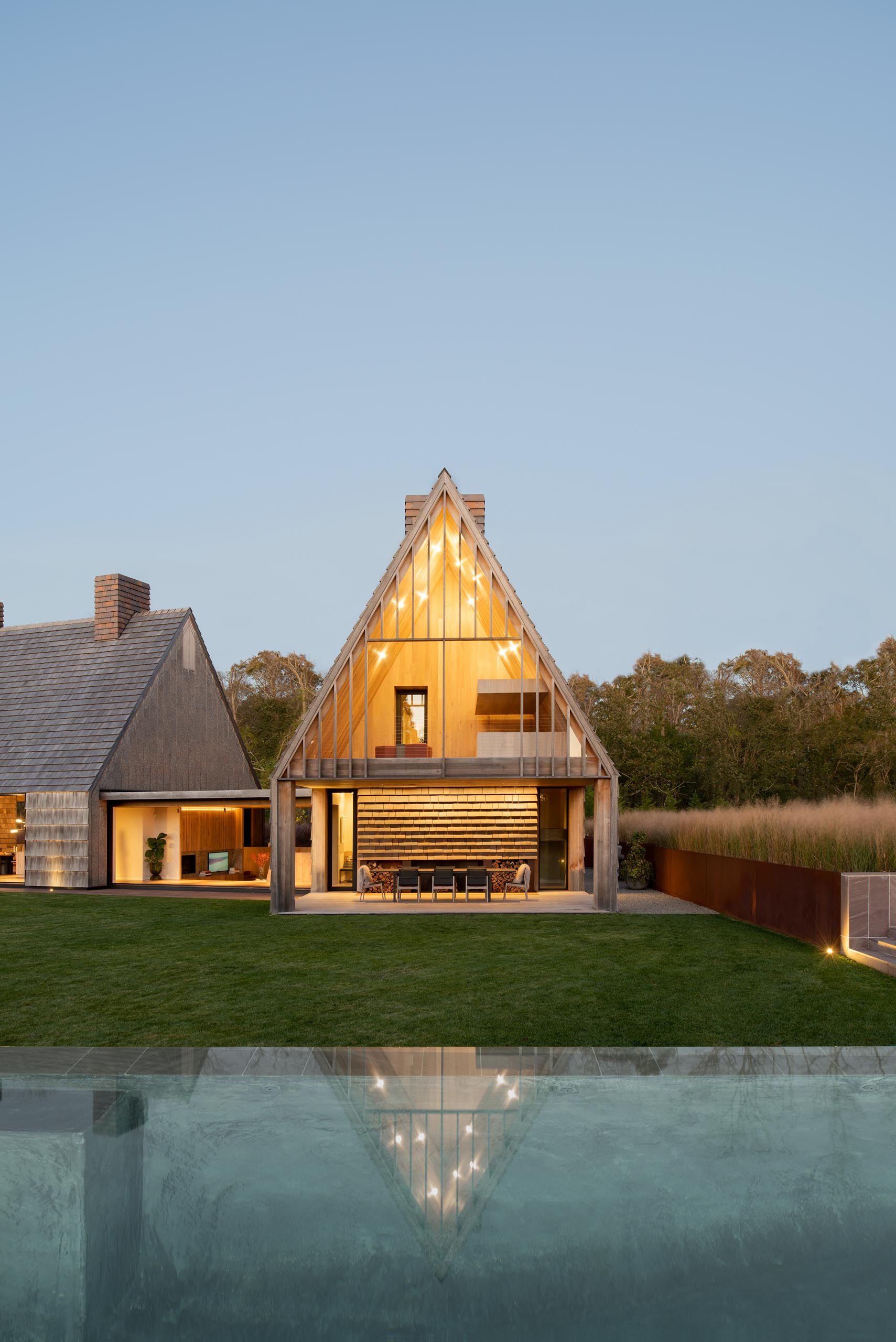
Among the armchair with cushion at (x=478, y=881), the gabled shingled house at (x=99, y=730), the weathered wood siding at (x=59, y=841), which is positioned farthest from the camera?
the gabled shingled house at (x=99, y=730)

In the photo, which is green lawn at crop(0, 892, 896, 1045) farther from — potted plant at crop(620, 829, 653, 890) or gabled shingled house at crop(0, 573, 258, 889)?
gabled shingled house at crop(0, 573, 258, 889)

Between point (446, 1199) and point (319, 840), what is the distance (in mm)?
17806

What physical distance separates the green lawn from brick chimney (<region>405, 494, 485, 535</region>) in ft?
28.4

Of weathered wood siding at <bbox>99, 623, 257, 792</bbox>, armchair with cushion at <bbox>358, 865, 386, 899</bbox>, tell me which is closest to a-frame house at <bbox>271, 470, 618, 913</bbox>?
armchair with cushion at <bbox>358, 865, 386, 899</bbox>

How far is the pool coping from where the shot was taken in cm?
598

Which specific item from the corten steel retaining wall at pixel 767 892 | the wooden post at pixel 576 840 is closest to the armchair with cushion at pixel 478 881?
the wooden post at pixel 576 840

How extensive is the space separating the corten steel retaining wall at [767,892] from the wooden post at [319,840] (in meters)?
7.83

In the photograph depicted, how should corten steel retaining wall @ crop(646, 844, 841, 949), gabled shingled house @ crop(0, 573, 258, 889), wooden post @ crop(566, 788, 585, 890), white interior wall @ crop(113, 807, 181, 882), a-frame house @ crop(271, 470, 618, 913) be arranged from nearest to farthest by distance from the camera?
corten steel retaining wall @ crop(646, 844, 841, 949) < a-frame house @ crop(271, 470, 618, 913) < wooden post @ crop(566, 788, 585, 890) < gabled shingled house @ crop(0, 573, 258, 889) < white interior wall @ crop(113, 807, 181, 882)

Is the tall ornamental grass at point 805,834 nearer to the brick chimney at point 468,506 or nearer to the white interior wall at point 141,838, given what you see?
the brick chimney at point 468,506

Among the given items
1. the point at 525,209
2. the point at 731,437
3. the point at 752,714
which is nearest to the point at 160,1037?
the point at 525,209

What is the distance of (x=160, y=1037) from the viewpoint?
291 inches

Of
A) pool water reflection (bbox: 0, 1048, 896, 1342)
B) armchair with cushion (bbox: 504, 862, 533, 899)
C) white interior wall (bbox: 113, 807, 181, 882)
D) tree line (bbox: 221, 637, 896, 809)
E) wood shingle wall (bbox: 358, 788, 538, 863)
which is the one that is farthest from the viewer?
tree line (bbox: 221, 637, 896, 809)

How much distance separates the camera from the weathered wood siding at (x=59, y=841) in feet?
74.6

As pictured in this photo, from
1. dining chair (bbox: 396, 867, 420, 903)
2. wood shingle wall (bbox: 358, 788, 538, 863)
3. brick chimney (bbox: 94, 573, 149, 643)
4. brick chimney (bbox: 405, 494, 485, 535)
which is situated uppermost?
brick chimney (bbox: 405, 494, 485, 535)
